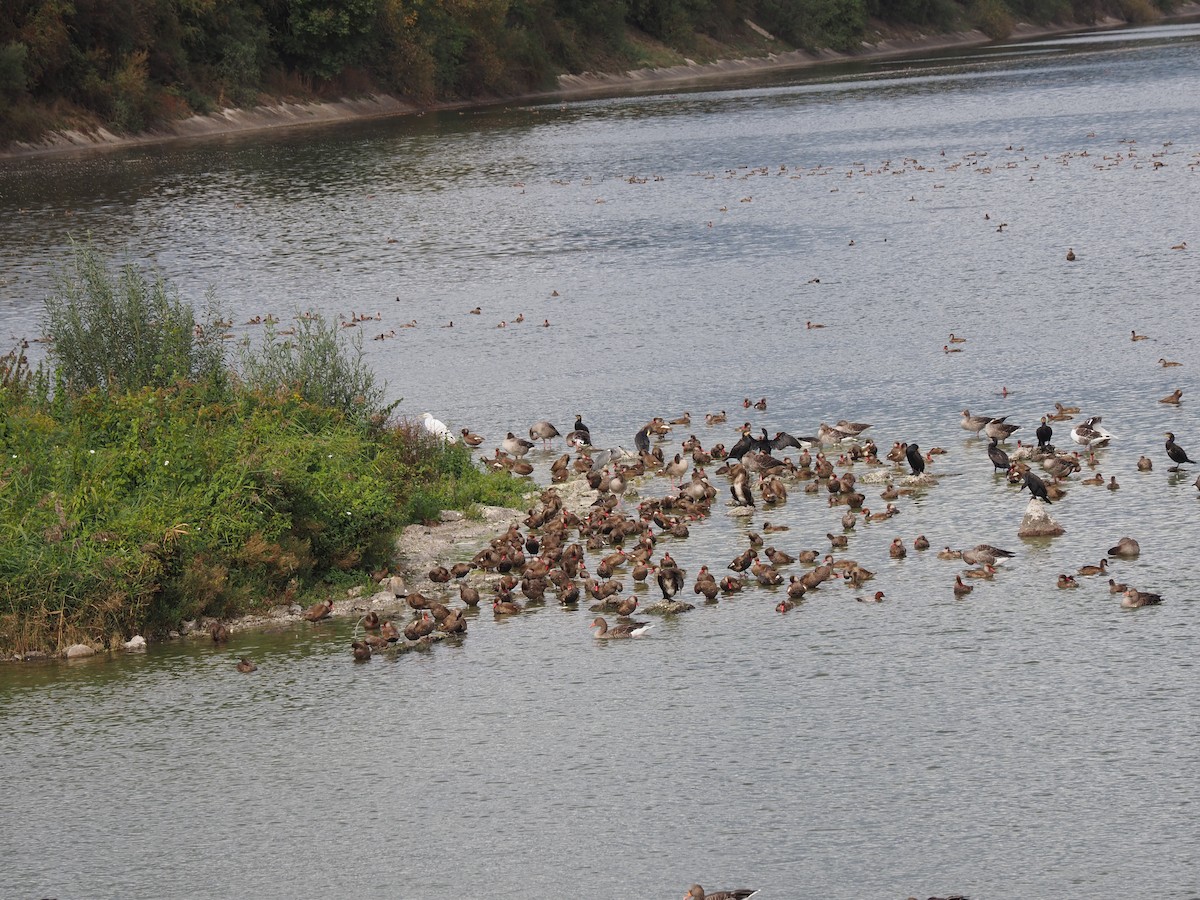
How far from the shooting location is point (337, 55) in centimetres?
10112

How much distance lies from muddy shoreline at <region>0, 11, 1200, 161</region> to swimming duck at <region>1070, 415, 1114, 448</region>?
65667mm

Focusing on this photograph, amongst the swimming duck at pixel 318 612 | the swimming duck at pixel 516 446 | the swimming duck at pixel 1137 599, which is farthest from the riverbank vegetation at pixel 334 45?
the swimming duck at pixel 1137 599

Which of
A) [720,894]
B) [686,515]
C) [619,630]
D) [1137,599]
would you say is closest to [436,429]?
[686,515]

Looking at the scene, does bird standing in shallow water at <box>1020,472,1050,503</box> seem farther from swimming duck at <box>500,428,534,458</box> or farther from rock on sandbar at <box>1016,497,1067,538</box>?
swimming duck at <box>500,428,534,458</box>

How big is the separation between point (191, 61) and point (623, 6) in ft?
131

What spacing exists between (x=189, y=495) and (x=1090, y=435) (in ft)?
40.7

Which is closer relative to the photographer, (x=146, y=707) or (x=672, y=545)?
(x=146, y=707)

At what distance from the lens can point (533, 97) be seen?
115 metres

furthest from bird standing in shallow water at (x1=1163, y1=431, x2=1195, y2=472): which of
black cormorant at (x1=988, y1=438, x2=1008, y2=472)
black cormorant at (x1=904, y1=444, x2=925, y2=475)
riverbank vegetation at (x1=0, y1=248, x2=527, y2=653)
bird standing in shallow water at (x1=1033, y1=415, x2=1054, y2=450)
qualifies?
riverbank vegetation at (x1=0, y1=248, x2=527, y2=653)

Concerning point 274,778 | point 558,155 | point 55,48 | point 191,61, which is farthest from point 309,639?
point 191,61

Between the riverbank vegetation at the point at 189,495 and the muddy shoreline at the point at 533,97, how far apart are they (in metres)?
60.9

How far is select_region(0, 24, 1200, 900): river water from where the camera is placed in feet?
43.9

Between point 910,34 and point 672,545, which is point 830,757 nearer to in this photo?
point 672,545

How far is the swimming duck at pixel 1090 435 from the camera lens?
2358cm
